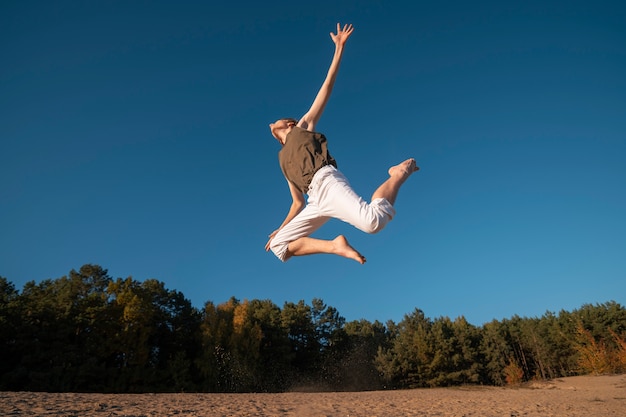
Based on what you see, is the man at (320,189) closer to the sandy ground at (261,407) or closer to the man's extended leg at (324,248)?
the man's extended leg at (324,248)

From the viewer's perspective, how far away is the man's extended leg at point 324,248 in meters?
3.95

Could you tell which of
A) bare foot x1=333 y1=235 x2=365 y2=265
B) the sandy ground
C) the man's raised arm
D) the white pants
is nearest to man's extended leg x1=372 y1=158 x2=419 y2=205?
the white pants

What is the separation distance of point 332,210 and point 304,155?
0.65m

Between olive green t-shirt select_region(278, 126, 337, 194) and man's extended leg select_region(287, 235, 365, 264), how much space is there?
1.73ft

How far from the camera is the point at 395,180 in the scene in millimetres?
4242

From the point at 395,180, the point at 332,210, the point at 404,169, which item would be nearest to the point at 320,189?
the point at 332,210

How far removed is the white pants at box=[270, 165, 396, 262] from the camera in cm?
372

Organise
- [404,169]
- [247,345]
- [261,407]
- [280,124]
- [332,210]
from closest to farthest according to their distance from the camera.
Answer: [332,210]
[404,169]
[280,124]
[261,407]
[247,345]

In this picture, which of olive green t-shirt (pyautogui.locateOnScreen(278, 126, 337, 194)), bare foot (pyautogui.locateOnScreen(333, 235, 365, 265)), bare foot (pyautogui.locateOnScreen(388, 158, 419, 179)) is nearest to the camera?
bare foot (pyautogui.locateOnScreen(333, 235, 365, 265))

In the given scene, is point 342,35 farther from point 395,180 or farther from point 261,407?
point 261,407

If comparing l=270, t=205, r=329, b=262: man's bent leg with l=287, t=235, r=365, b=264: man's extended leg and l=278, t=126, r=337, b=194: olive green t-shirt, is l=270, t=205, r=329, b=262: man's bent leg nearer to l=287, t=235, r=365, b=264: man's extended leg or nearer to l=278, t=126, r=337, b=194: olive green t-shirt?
l=287, t=235, r=365, b=264: man's extended leg

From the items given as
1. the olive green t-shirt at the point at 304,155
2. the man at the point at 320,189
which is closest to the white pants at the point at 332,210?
the man at the point at 320,189

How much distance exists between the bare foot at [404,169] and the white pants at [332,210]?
55cm

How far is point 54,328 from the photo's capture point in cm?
3319
